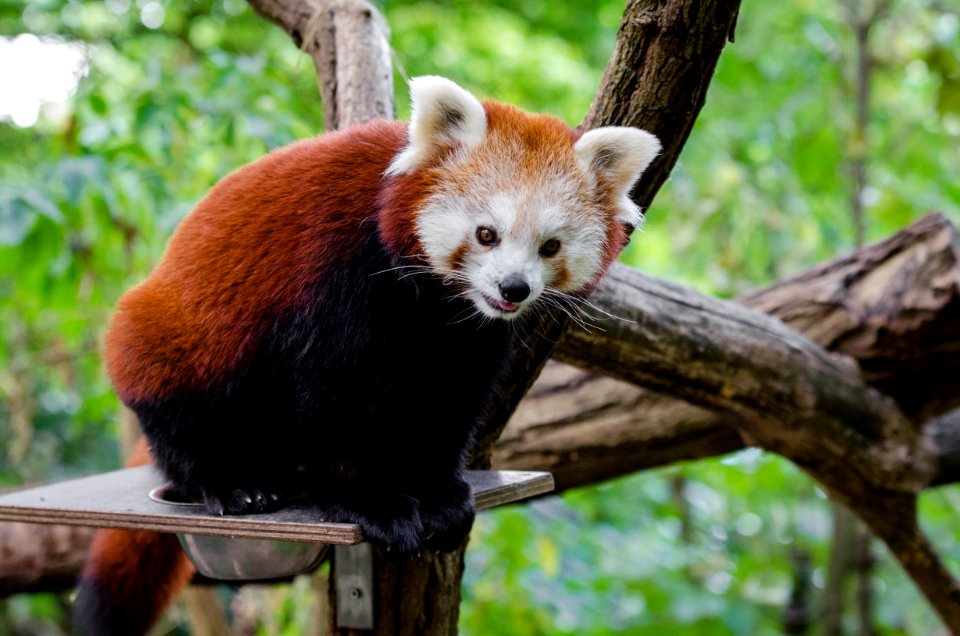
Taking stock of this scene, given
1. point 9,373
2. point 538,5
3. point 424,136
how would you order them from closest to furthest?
point 424,136 → point 9,373 → point 538,5

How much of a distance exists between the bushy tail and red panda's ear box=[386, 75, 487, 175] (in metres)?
1.12

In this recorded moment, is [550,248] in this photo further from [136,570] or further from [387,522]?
[136,570]

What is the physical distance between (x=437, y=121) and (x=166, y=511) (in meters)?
0.94

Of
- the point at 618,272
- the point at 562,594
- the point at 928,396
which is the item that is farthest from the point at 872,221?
the point at 618,272

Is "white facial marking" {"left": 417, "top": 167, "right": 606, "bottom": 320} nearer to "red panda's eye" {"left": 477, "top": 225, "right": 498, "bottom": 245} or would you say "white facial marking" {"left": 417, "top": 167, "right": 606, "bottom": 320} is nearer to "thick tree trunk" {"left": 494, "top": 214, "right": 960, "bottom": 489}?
"red panda's eye" {"left": 477, "top": 225, "right": 498, "bottom": 245}

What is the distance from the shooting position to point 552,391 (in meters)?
3.14

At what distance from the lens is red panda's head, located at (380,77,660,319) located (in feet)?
5.27

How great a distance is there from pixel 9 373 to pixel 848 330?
3.71 m

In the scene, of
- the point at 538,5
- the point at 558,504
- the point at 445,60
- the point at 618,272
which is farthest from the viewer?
the point at 538,5

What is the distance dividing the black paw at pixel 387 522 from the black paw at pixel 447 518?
0.04 meters

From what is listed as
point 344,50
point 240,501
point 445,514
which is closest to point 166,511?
point 240,501

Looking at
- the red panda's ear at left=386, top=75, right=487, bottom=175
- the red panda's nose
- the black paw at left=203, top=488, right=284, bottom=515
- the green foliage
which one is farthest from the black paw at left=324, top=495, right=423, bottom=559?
the green foliage

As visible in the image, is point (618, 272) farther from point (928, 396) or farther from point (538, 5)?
point (538, 5)

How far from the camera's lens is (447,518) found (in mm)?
1773
